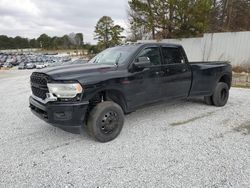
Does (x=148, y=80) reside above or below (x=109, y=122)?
above

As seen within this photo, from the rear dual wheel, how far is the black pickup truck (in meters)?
0.56

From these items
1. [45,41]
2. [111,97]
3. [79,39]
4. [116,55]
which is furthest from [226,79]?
[45,41]

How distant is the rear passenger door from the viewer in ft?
15.7

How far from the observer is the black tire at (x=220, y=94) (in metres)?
5.95

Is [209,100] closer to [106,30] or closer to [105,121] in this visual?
[105,121]

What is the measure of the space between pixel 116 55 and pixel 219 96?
3147mm

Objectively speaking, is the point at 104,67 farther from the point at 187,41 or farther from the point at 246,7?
the point at 246,7

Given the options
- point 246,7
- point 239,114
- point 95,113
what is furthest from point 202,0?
point 95,113

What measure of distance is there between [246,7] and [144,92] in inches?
767

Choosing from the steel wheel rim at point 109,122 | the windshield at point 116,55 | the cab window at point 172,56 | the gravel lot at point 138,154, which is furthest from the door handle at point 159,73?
the steel wheel rim at point 109,122

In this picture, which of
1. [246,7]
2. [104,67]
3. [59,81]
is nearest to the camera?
[59,81]

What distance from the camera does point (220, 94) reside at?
604cm

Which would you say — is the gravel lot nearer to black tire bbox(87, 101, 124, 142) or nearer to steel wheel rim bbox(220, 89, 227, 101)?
black tire bbox(87, 101, 124, 142)

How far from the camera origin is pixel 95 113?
3.75m
